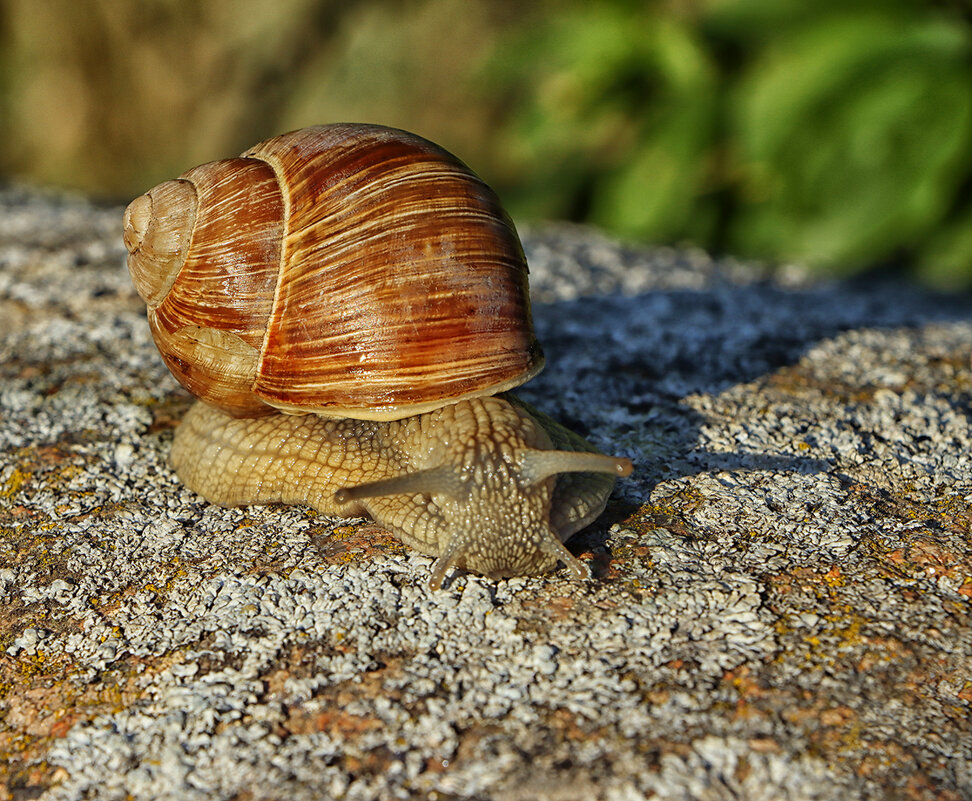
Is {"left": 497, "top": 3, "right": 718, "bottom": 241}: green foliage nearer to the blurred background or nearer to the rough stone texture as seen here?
the blurred background

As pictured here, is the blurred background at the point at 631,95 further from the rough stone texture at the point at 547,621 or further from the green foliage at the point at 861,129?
the rough stone texture at the point at 547,621

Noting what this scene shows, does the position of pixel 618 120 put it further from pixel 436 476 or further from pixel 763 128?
pixel 436 476

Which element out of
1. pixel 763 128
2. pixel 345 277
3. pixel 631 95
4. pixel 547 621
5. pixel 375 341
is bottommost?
pixel 547 621

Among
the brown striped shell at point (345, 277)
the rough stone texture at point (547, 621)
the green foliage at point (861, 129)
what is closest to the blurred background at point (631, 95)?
the green foliage at point (861, 129)

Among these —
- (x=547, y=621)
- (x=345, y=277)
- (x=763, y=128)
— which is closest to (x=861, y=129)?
(x=763, y=128)

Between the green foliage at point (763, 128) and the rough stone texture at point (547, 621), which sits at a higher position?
the green foliage at point (763, 128)

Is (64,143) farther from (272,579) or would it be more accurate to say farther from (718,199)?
(272,579)

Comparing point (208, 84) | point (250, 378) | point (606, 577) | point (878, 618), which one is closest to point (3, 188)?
point (208, 84)
